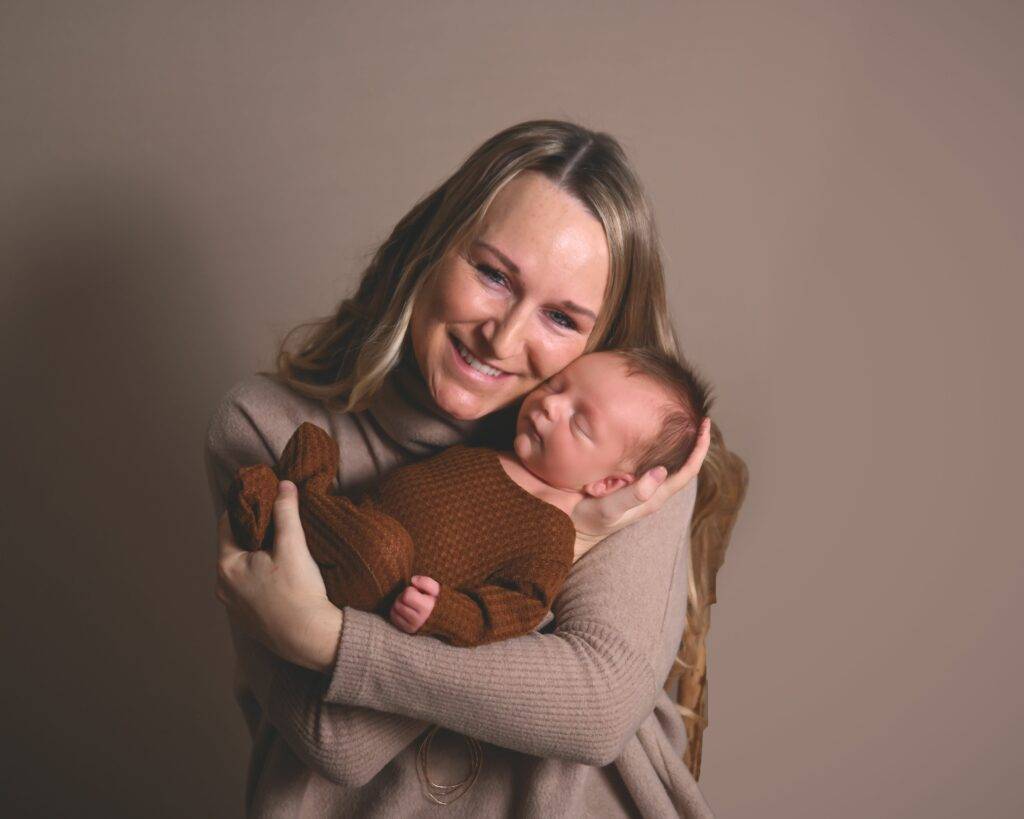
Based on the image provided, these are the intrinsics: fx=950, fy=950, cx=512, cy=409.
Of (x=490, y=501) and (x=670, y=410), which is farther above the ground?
(x=670, y=410)

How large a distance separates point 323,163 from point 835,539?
177cm

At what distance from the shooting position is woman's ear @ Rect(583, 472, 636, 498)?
6.38ft

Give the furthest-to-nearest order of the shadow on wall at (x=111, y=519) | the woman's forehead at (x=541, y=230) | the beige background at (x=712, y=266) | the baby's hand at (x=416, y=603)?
1. the shadow on wall at (x=111, y=519)
2. the beige background at (x=712, y=266)
3. the woman's forehead at (x=541, y=230)
4. the baby's hand at (x=416, y=603)

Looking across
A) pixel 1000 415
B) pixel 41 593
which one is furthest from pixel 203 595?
pixel 1000 415

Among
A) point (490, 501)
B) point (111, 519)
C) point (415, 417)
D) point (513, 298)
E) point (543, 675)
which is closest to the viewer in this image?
point (543, 675)

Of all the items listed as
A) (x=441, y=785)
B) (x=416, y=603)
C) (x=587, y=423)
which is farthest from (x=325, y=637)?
(x=587, y=423)

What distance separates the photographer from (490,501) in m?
1.74

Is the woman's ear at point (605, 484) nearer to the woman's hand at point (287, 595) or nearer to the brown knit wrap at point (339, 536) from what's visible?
the brown knit wrap at point (339, 536)

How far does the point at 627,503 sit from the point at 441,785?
670mm

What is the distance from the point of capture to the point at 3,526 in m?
2.80

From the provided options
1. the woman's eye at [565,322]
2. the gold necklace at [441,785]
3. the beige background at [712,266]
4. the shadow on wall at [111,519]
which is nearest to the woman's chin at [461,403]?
the woman's eye at [565,322]

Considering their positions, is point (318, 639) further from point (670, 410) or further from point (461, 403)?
point (670, 410)

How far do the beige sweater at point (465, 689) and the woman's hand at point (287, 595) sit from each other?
0.04 metres

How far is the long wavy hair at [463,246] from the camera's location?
1888 millimetres
